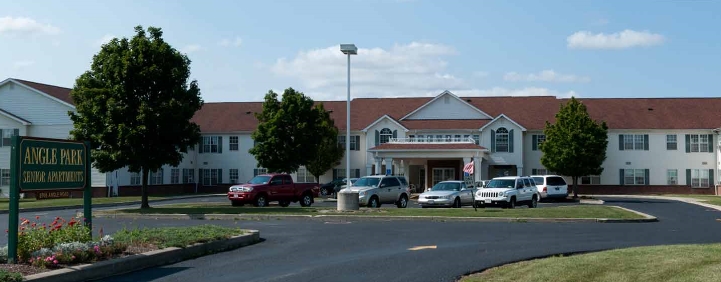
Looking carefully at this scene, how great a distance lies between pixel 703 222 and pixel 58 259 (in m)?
19.6

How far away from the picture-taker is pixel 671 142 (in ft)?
190

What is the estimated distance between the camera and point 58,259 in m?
11.7

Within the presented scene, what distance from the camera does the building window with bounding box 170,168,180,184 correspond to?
200 feet

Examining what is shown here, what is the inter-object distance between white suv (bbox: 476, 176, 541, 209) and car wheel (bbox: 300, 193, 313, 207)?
8.87m

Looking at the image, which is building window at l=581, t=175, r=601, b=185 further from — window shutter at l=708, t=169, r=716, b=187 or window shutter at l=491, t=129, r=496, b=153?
window shutter at l=708, t=169, r=716, b=187

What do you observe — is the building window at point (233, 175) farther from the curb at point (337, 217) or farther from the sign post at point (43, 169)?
the sign post at point (43, 169)

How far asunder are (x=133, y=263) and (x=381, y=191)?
21.2m

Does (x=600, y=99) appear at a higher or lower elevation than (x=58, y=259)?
higher

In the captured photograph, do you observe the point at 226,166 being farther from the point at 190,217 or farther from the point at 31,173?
the point at 31,173

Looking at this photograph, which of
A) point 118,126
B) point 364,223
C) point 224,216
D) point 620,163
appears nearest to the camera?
point 364,223

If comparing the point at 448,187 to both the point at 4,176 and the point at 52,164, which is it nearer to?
the point at 52,164

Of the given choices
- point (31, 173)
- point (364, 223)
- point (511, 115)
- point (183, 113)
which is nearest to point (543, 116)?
point (511, 115)

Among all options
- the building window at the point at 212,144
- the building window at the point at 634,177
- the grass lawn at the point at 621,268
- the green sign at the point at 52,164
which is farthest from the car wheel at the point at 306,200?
the building window at the point at 634,177

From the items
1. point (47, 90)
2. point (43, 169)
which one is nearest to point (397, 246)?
point (43, 169)
